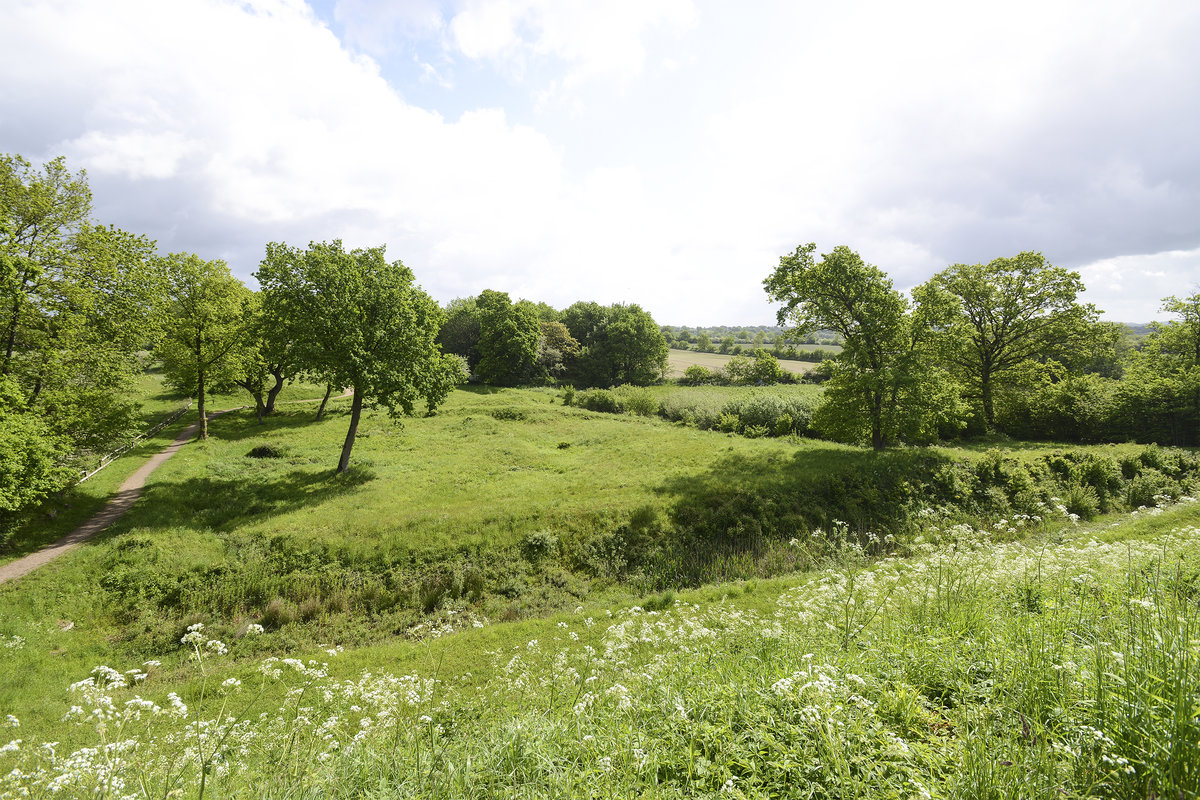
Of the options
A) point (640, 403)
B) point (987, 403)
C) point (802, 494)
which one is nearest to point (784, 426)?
point (802, 494)

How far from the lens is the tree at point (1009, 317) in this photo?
30984mm

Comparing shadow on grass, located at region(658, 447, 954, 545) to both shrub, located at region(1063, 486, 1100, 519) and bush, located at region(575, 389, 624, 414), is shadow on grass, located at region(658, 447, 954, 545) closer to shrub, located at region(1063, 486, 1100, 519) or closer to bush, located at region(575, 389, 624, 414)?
shrub, located at region(1063, 486, 1100, 519)

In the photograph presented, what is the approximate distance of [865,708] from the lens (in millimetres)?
3961

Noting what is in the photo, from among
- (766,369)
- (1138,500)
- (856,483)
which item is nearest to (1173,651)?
(856,483)

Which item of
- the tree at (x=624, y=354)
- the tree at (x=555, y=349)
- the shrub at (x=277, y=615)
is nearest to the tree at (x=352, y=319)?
the shrub at (x=277, y=615)

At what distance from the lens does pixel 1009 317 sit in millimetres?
32656

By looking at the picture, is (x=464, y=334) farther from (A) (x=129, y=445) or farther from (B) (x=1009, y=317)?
(B) (x=1009, y=317)

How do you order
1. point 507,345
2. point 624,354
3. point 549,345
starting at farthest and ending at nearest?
1. point 549,345
2. point 624,354
3. point 507,345

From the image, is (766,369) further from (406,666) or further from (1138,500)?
(406,666)

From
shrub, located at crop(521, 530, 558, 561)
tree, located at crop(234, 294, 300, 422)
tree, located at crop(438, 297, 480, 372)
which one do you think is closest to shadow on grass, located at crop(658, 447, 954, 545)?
shrub, located at crop(521, 530, 558, 561)

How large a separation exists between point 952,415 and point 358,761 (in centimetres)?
3166

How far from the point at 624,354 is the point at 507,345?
18.8 m

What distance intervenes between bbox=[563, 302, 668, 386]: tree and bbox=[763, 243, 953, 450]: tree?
142 feet

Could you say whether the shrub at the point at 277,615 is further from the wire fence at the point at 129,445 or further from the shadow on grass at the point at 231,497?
the wire fence at the point at 129,445
